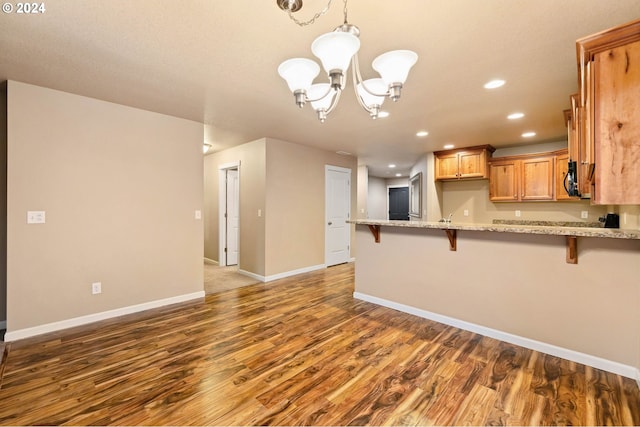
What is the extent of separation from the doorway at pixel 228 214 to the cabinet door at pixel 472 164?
14.4 feet

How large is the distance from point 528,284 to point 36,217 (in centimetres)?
463

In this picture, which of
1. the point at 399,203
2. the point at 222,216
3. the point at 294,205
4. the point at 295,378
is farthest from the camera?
the point at 399,203

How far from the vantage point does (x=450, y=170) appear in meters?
5.66

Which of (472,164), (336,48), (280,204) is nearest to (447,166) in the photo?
(472,164)

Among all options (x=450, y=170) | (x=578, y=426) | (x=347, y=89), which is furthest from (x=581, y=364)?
(x=450, y=170)

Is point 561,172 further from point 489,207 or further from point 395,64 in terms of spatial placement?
point 395,64

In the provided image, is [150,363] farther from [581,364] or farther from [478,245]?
[581,364]

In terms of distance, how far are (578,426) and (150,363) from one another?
287cm

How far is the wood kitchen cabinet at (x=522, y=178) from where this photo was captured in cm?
478

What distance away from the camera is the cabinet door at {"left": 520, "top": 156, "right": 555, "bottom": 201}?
187 inches

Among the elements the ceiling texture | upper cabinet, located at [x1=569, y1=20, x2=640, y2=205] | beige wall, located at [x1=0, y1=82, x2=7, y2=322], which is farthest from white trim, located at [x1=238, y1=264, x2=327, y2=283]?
upper cabinet, located at [x1=569, y1=20, x2=640, y2=205]

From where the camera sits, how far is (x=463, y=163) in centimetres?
548

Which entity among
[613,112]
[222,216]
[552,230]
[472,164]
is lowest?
[552,230]

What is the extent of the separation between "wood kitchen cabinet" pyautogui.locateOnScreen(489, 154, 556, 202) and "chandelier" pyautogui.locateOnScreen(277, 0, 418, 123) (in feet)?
14.1
